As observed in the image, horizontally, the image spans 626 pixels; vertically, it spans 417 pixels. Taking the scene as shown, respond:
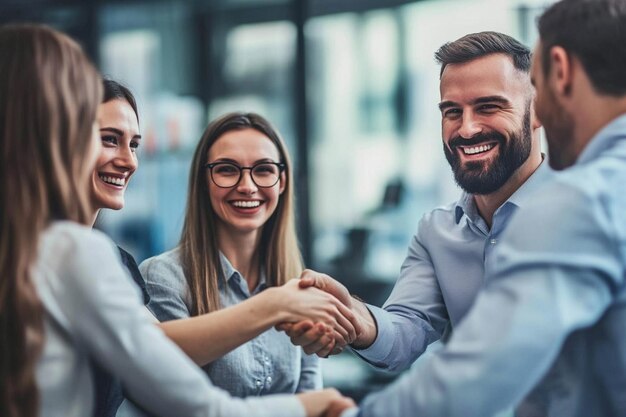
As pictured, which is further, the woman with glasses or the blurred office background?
the blurred office background

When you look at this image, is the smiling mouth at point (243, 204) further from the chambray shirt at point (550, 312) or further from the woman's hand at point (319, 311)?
the chambray shirt at point (550, 312)

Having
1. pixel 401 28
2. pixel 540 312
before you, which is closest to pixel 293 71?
pixel 401 28

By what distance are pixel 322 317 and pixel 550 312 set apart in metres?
0.94

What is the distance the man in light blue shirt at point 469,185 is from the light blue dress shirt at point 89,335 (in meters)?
0.88

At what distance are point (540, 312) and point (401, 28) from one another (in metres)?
4.02

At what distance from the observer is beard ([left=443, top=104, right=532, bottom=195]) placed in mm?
2277

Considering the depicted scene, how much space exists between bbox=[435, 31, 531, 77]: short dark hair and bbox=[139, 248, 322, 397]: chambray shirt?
902 millimetres

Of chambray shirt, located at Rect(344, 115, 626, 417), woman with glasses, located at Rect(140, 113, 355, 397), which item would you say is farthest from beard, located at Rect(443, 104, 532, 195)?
chambray shirt, located at Rect(344, 115, 626, 417)

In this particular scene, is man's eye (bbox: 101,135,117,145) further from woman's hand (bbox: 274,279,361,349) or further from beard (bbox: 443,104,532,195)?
beard (bbox: 443,104,532,195)

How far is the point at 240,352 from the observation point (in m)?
2.36

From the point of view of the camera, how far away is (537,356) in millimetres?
1328

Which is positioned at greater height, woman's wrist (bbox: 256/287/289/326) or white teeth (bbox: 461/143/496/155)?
white teeth (bbox: 461/143/496/155)

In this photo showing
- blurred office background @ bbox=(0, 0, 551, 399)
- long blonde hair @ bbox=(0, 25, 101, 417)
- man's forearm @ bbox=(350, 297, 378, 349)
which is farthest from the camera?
blurred office background @ bbox=(0, 0, 551, 399)

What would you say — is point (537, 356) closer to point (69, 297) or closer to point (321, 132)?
point (69, 297)
